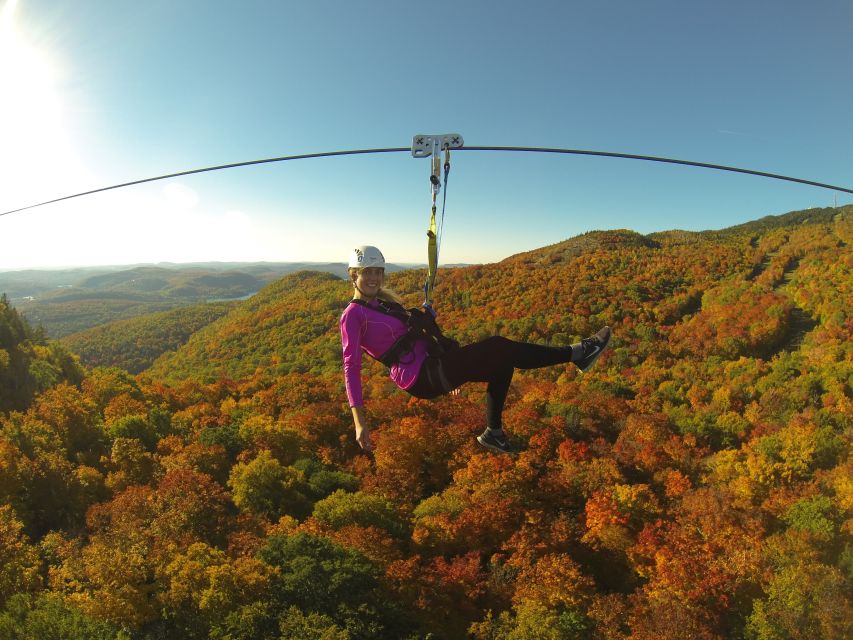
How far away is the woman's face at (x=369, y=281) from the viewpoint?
13.6 feet

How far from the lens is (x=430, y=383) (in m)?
4.00

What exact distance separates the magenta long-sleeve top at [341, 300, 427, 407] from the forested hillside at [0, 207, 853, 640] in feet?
57.4

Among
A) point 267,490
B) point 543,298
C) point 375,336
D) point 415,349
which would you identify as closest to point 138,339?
point 543,298

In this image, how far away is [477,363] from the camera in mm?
4004

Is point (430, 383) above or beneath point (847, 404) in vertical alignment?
above

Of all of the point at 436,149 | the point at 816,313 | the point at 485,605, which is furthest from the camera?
the point at 816,313

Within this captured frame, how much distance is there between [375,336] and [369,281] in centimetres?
54

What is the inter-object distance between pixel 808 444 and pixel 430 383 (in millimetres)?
43273

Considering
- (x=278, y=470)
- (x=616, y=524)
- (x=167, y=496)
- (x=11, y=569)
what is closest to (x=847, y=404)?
(x=616, y=524)

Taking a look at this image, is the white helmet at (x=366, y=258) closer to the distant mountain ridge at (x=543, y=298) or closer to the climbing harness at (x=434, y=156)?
the climbing harness at (x=434, y=156)

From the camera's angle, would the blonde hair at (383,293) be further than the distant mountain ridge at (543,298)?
No

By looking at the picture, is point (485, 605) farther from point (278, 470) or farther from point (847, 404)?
point (847, 404)

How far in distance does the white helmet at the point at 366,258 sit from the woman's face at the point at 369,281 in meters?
0.07

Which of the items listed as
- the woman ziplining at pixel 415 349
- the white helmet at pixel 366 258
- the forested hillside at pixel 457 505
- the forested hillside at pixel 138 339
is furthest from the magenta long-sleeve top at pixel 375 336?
the forested hillside at pixel 138 339
